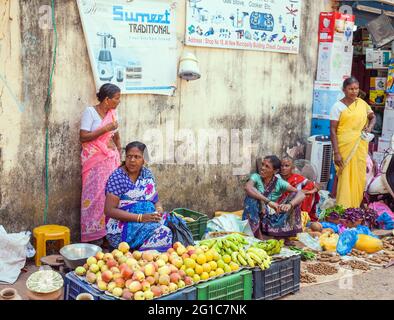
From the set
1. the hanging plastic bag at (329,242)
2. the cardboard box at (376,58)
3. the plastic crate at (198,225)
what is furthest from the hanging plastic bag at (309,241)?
the cardboard box at (376,58)

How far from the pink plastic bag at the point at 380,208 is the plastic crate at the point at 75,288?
16.3 feet

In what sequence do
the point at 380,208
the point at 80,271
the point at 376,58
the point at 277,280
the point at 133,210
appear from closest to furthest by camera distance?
the point at 80,271 → the point at 277,280 → the point at 133,210 → the point at 380,208 → the point at 376,58

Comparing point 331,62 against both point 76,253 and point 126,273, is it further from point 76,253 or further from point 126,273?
point 126,273

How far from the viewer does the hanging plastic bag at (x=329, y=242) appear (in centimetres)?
669

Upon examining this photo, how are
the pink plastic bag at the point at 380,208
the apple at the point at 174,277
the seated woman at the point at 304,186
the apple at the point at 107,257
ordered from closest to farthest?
the apple at the point at 174,277 < the apple at the point at 107,257 < the seated woman at the point at 304,186 < the pink plastic bag at the point at 380,208

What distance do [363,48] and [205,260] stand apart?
7.51m

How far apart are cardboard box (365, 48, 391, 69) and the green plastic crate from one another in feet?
22.3

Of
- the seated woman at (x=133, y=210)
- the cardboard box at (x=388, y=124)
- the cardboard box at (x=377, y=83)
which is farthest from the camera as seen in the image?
the cardboard box at (x=377, y=83)

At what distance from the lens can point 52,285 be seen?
4535 mm

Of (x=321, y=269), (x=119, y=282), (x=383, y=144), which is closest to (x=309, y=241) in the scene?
(x=321, y=269)

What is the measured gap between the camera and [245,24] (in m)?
7.58

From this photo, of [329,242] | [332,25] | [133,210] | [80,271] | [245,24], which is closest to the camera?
[80,271]

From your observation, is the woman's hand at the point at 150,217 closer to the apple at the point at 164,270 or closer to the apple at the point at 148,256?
the apple at the point at 148,256

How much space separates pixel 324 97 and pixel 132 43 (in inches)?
134
